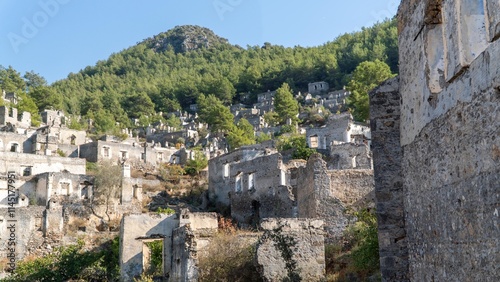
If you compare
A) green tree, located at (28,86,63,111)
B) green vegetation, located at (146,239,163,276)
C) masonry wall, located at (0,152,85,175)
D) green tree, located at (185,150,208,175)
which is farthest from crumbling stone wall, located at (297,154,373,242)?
green tree, located at (28,86,63,111)

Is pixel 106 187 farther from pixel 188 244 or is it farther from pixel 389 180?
pixel 389 180

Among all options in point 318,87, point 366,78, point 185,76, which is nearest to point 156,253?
point 366,78

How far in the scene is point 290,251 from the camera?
15484 millimetres

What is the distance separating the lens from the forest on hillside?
8469 cm

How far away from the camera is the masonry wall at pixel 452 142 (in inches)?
193

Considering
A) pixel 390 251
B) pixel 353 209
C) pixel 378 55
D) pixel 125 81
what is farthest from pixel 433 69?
pixel 125 81

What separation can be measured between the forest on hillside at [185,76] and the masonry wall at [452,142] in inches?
2523

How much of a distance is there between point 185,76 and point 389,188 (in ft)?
368

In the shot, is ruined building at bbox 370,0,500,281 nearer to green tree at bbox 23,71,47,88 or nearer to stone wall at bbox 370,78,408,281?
stone wall at bbox 370,78,408,281

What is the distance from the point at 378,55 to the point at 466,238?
8960cm

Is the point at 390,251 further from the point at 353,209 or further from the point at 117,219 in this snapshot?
the point at 117,219

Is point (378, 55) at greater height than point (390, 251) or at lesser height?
greater

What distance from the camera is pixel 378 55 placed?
91812mm

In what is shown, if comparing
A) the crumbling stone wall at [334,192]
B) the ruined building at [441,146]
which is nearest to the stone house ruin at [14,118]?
the crumbling stone wall at [334,192]
